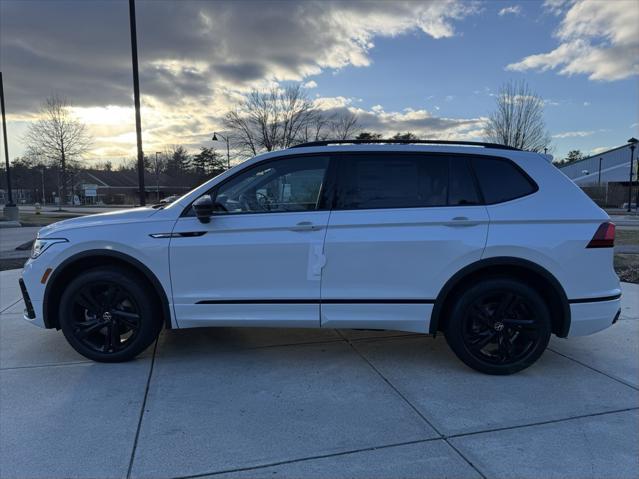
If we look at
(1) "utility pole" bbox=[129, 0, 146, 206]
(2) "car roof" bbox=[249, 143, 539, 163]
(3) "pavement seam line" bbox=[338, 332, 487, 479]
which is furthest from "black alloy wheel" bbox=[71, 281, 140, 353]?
(1) "utility pole" bbox=[129, 0, 146, 206]

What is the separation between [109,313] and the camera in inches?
151

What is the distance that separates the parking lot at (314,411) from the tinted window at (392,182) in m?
1.44

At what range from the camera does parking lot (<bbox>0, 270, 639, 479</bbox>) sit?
2.53 meters

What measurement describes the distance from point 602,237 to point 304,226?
7.72ft

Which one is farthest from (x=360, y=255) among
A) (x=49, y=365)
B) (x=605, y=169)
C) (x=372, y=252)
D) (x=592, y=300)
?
(x=605, y=169)

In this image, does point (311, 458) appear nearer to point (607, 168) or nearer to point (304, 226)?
point (304, 226)

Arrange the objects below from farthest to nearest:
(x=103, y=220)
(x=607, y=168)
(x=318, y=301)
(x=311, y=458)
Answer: (x=607, y=168)
(x=103, y=220)
(x=318, y=301)
(x=311, y=458)

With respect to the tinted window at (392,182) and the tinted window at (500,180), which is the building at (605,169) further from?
the tinted window at (392,182)

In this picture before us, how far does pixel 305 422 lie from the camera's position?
117 inches

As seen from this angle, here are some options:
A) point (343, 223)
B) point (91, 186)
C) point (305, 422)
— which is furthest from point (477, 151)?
point (91, 186)

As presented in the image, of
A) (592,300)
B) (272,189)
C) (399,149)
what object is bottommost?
(592,300)

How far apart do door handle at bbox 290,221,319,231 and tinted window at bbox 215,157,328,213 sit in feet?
0.56

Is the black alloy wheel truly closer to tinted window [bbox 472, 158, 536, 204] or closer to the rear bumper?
tinted window [bbox 472, 158, 536, 204]

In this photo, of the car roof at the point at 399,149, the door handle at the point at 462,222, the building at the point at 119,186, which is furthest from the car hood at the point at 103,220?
the building at the point at 119,186
